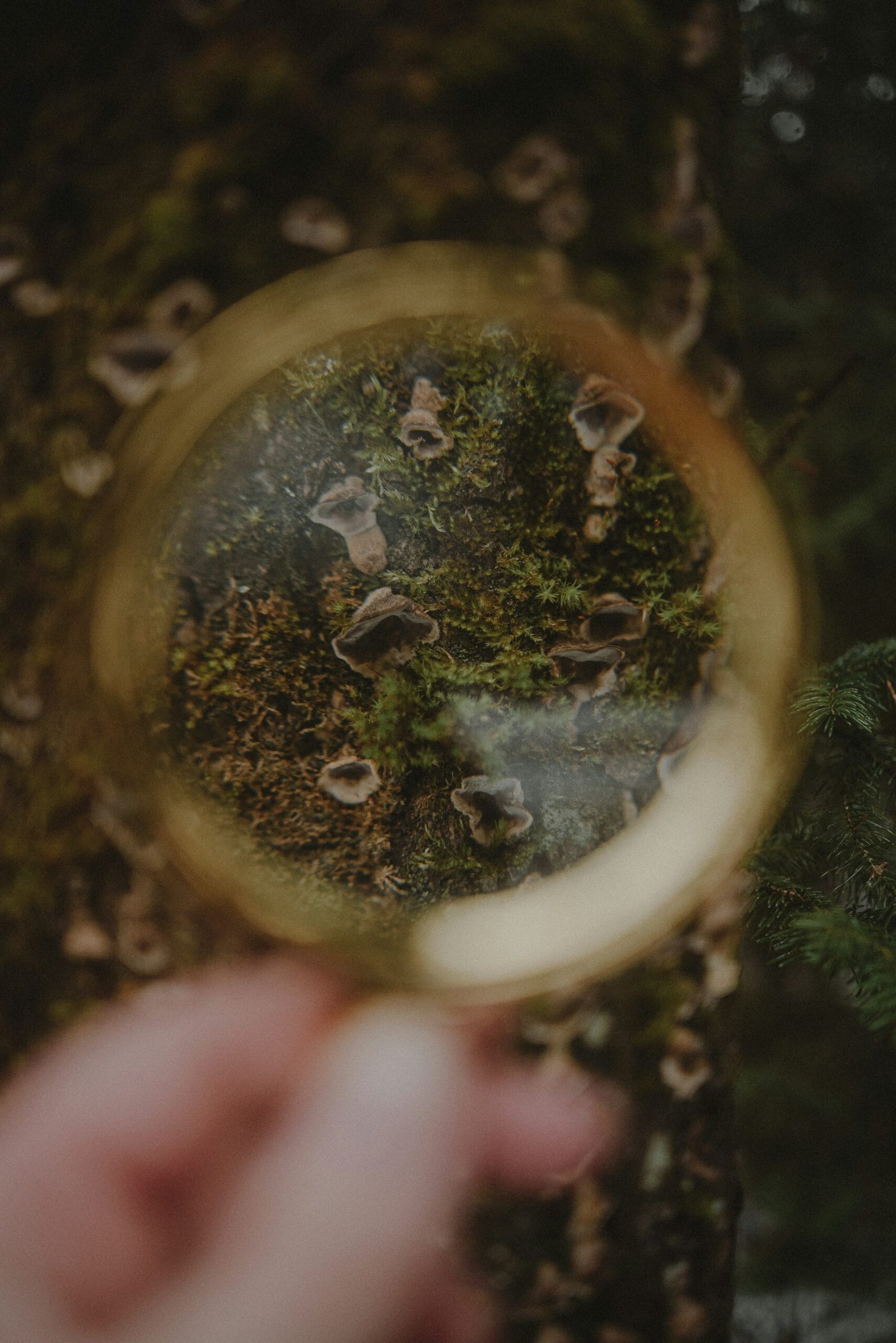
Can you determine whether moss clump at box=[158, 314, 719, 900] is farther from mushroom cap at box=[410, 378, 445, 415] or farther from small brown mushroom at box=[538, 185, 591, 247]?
small brown mushroom at box=[538, 185, 591, 247]

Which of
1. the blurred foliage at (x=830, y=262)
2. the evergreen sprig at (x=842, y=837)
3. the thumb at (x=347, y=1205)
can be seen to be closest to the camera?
the evergreen sprig at (x=842, y=837)

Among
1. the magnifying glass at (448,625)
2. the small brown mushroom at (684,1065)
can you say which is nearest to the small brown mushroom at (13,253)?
the magnifying glass at (448,625)

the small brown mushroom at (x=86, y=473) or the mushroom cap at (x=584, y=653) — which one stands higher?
the mushroom cap at (x=584, y=653)

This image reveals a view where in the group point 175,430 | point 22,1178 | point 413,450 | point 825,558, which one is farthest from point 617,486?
point 22,1178

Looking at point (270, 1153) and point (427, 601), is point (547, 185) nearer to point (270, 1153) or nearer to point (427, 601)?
point (427, 601)

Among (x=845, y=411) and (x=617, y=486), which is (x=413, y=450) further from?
(x=845, y=411)

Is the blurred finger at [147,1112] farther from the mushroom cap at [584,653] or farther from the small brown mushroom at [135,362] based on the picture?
the small brown mushroom at [135,362]
